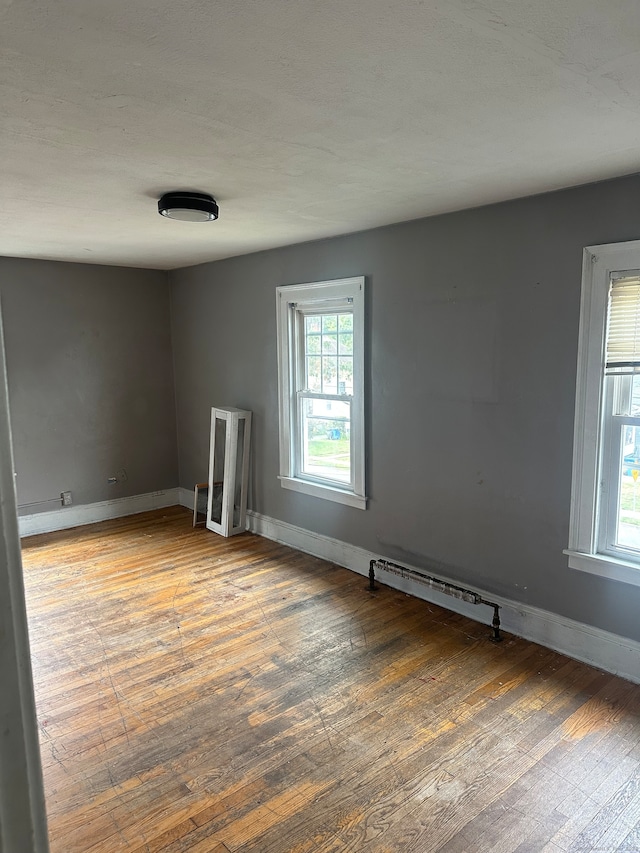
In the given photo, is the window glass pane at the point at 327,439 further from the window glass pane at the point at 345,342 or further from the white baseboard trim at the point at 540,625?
the white baseboard trim at the point at 540,625

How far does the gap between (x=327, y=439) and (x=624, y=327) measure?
93.1 inches

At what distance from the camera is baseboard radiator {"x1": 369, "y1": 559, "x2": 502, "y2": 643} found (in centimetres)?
326

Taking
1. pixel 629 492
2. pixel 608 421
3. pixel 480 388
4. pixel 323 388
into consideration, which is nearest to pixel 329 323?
pixel 323 388

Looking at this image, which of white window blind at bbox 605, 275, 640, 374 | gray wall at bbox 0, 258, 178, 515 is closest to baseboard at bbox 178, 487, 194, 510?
gray wall at bbox 0, 258, 178, 515

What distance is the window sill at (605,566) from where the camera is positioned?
2799 millimetres

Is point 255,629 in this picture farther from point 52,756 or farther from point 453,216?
point 453,216

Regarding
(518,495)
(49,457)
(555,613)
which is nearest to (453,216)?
(518,495)

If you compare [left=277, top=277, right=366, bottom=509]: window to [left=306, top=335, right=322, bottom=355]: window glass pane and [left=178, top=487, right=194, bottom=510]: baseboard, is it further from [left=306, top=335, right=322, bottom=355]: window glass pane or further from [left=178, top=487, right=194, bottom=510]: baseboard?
[left=178, top=487, right=194, bottom=510]: baseboard

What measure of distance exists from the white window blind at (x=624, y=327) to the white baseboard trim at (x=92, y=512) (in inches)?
184

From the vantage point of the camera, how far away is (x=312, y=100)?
1.78 metres

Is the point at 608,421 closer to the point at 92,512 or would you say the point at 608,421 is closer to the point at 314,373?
the point at 314,373

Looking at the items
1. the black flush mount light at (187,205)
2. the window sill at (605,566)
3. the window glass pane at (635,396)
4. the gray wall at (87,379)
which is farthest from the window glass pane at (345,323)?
the gray wall at (87,379)

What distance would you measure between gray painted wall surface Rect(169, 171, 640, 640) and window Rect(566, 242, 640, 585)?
0.21 ft

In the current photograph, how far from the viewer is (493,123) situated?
1.99 meters
